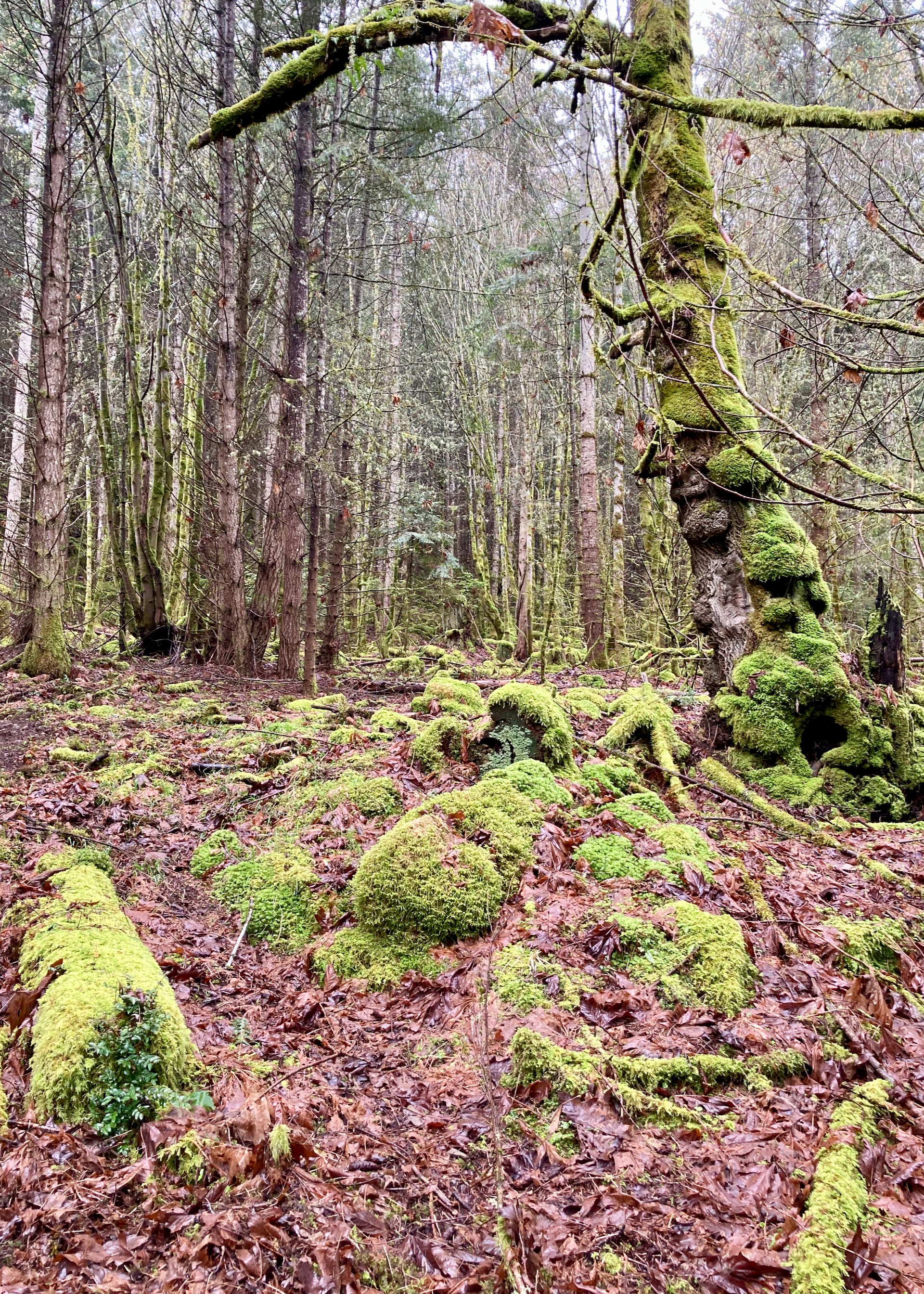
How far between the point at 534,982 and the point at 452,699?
4.09 metres

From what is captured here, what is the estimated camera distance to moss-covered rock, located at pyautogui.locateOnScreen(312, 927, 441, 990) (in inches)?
137

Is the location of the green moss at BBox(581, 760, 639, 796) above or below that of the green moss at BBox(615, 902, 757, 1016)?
above

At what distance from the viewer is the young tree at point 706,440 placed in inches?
211

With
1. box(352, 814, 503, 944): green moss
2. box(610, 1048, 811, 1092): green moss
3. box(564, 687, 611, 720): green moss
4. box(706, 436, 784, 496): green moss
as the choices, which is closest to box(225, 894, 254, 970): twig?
box(352, 814, 503, 944): green moss

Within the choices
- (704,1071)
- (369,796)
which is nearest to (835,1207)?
(704,1071)

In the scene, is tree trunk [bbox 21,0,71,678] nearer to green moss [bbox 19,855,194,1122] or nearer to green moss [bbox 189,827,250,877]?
green moss [bbox 189,827,250,877]

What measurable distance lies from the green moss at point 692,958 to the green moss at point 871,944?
1.64ft

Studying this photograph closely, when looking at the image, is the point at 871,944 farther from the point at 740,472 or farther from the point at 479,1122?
the point at 740,472

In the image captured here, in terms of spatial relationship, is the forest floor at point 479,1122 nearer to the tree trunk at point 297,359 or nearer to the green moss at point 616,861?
the green moss at point 616,861

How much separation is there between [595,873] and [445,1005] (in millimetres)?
1183

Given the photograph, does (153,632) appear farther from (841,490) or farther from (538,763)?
(841,490)

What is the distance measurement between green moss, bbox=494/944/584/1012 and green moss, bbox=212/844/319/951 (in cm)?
126

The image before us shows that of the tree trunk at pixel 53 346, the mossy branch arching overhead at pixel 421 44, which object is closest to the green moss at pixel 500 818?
the mossy branch arching overhead at pixel 421 44

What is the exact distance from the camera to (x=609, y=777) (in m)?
5.21
